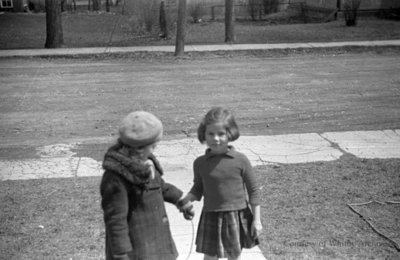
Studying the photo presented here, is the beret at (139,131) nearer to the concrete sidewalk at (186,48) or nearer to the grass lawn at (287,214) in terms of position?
the grass lawn at (287,214)

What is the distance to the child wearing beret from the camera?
2967 mm

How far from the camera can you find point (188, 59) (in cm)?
1566

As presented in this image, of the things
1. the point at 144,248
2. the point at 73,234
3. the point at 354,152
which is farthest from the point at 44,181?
the point at 354,152

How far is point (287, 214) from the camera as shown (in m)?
5.24

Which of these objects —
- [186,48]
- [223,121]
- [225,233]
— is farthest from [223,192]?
[186,48]

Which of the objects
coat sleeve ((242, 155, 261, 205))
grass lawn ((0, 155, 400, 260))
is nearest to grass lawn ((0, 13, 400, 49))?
grass lawn ((0, 155, 400, 260))

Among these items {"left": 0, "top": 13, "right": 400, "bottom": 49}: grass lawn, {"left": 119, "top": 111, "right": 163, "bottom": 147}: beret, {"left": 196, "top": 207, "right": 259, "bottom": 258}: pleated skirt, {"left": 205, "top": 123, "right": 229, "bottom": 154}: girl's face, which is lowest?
{"left": 0, "top": 13, "right": 400, "bottom": 49}: grass lawn

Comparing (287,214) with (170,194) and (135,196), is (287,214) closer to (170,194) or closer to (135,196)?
(170,194)

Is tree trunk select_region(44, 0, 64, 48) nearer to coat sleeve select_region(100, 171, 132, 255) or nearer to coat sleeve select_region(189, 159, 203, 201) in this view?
coat sleeve select_region(189, 159, 203, 201)

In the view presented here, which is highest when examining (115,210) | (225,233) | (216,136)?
(216,136)

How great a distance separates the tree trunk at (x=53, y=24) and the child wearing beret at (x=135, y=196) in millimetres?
15603

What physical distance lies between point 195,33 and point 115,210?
20441mm

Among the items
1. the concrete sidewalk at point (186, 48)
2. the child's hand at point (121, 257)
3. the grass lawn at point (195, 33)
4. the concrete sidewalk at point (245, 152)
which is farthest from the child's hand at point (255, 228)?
the grass lawn at point (195, 33)

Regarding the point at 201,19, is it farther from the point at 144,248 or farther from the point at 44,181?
the point at 144,248
